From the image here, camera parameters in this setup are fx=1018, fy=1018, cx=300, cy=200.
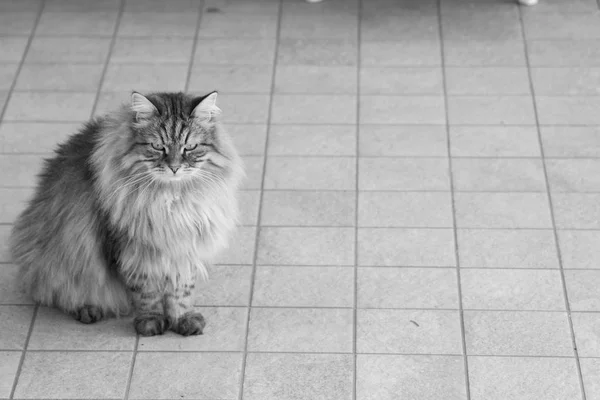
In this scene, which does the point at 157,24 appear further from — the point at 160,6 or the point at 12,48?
the point at 12,48

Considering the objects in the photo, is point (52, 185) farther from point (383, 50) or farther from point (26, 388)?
point (383, 50)

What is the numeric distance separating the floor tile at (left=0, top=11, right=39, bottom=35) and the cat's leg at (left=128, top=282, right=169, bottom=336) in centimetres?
248

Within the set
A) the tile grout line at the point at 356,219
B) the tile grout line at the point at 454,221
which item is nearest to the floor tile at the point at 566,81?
the tile grout line at the point at 454,221

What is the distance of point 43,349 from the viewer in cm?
402

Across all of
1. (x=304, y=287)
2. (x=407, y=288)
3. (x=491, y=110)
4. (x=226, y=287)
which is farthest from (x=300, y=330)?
(x=491, y=110)

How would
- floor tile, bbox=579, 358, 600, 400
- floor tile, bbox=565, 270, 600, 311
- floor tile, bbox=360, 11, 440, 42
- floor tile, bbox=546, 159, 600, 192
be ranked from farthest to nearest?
floor tile, bbox=360, 11, 440, 42 < floor tile, bbox=546, 159, 600, 192 < floor tile, bbox=565, 270, 600, 311 < floor tile, bbox=579, 358, 600, 400

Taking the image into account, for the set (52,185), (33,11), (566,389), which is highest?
(52,185)

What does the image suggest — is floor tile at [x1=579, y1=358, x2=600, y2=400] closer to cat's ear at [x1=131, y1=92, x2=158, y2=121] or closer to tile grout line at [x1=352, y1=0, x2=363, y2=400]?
tile grout line at [x1=352, y1=0, x2=363, y2=400]

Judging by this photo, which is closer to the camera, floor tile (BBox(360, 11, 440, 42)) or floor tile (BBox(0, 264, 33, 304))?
floor tile (BBox(0, 264, 33, 304))

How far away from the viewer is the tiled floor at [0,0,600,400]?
154 inches

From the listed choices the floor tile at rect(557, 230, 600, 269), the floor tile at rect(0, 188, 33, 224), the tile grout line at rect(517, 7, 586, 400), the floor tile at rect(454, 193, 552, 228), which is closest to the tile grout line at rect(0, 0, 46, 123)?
the floor tile at rect(0, 188, 33, 224)

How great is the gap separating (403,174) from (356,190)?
259mm

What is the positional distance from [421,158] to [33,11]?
259 cm

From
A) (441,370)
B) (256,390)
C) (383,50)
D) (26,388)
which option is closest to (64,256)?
(26,388)
